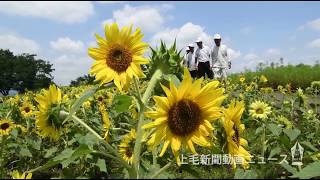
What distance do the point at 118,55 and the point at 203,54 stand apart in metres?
9.50

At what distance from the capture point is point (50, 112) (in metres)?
2.51

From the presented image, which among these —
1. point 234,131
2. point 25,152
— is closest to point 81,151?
point 234,131

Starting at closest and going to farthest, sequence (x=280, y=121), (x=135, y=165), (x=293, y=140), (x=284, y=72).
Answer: (x=135, y=165) < (x=293, y=140) < (x=280, y=121) < (x=284, y=72)

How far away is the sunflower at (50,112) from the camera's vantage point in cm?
249

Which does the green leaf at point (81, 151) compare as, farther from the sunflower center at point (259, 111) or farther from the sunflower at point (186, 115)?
the sunflower center at point (259, 111)

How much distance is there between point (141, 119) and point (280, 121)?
2.46m

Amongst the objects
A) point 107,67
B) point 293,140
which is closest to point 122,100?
point 107,67

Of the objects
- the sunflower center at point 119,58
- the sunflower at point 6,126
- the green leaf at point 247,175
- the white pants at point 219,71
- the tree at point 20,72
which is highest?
the tree at point 20,72

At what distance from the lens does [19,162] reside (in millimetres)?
3938

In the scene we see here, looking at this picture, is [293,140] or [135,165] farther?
[293,140]

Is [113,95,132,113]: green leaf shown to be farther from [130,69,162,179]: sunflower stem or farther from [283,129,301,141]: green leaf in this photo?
[283,129,301,141]: green leaf

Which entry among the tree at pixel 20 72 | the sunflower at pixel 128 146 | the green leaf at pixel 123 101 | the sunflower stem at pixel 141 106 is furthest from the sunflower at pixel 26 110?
the tree at pixel 20 72

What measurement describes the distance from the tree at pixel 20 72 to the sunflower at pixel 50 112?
43.3m

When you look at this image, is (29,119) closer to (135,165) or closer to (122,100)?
(122,100)
